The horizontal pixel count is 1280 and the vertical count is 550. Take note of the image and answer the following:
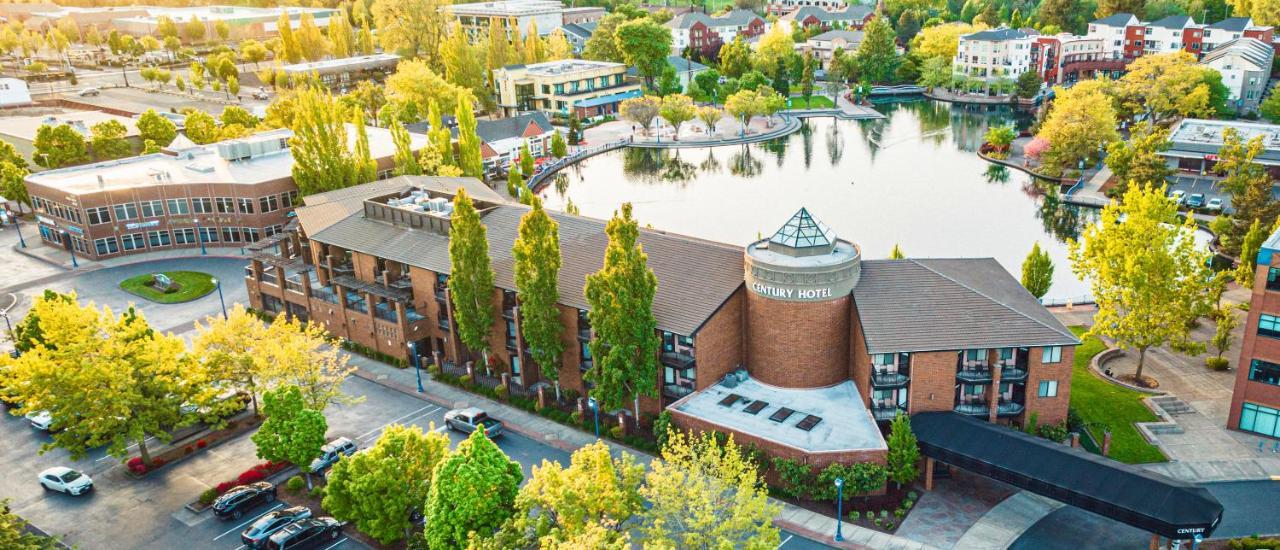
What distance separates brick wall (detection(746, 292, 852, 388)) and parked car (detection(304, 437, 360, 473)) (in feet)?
84.3

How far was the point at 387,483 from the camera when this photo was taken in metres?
41.6

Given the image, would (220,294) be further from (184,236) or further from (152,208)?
(152,208)

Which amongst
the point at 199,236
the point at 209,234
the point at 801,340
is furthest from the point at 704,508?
the point at 199,236

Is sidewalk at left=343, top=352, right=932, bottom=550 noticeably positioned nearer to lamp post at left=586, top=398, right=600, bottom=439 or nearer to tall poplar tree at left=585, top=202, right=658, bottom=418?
lamp post at left=586, top=398, right=600, bottom=439

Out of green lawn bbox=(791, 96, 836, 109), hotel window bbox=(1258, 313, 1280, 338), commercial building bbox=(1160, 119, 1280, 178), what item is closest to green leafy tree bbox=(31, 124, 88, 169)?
green lawn bbox=(791, 96, 836, 109)

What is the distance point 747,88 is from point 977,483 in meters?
134

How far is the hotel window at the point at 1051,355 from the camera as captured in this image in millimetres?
50281

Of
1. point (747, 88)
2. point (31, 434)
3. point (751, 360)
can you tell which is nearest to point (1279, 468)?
point (751, 360)

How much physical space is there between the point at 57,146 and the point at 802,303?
357ft

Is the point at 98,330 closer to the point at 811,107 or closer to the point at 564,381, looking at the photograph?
the point at 564,381

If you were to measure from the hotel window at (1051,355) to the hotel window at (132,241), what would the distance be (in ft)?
292

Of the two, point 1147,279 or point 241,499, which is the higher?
point 1147,279

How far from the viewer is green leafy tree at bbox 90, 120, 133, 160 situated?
390ft

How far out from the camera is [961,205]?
4304 inches
